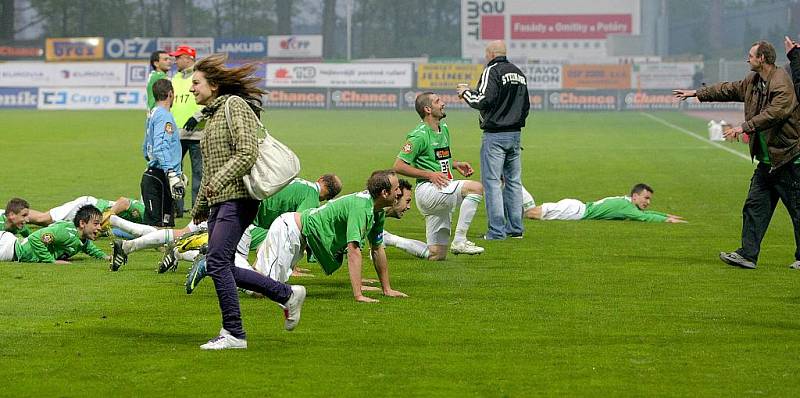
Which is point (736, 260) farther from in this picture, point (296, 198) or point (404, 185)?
point (296, 198)

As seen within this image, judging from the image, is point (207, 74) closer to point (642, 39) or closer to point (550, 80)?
point (550, 80)

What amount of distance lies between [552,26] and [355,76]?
69.8 feet

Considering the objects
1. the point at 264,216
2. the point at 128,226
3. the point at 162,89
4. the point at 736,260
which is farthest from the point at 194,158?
the point at 736,260

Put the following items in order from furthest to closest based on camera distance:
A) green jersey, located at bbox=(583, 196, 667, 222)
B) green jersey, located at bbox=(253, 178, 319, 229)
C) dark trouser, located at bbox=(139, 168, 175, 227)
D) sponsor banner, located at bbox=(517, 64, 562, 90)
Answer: sponsor banner, located at bbox=(517, 64, 562, 90) → green jersey, located at bbox=(583, 196, 667, 222) → dark trouser, located at bbox=(139, 168, 175, 227) → green jersey, located at bbox=(253, 178, 319, 229)

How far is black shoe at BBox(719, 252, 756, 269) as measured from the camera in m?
12.7

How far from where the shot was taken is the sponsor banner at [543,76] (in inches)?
2371

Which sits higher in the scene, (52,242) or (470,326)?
(52,242)

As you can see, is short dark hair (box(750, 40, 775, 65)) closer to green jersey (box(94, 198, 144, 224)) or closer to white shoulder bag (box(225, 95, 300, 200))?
white shoulder bag (box(225, 95, 300, 200))

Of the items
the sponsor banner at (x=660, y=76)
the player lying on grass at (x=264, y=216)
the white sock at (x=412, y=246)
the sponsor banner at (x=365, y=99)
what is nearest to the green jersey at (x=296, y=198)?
the player lying on grass at (x=264, y=216)

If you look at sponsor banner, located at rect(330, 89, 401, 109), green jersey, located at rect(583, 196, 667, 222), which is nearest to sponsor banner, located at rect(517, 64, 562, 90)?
sponsor banner, located at rect(330, 89, 401, 109)

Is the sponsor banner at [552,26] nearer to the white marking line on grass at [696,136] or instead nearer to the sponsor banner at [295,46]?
the sponsor banner at [295,46]

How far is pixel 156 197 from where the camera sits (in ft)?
49.3

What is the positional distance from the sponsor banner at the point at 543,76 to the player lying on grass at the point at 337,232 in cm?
4989

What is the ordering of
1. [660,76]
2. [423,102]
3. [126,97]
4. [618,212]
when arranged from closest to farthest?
[423,102], [618,212], [126,97], [660,76]
